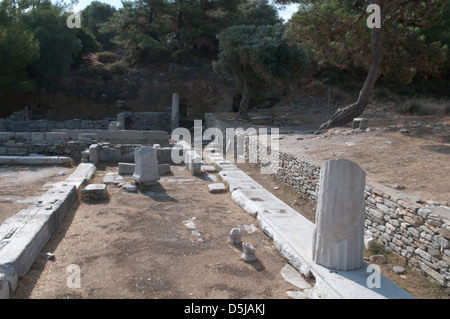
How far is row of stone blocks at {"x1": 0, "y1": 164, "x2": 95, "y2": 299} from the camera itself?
3865 millimetres

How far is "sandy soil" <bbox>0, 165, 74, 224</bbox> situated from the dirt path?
1.03 m

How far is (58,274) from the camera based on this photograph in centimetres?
429

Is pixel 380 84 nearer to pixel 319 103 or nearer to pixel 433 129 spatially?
pixel 319 103

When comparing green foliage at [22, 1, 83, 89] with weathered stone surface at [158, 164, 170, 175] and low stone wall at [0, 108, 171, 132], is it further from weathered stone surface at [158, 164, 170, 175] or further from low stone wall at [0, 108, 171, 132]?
weathered stone surface at [158, 164, 170, 175]

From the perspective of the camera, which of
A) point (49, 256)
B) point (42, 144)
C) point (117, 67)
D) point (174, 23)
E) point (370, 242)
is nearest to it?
point (49, 256)

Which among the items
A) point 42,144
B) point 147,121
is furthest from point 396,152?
point 147,121

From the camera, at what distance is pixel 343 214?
4.04 meters

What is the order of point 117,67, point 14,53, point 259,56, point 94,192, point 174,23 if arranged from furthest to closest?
1. point 174,23
2. point 117,67
3. point 14,53
4. point 259,56
5. point 94,192

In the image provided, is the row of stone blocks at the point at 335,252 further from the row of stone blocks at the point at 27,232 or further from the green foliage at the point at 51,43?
the green foliage at the point at 51,43

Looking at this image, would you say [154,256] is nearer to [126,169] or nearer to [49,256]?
[49,256]

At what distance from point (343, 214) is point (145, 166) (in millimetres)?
5374
